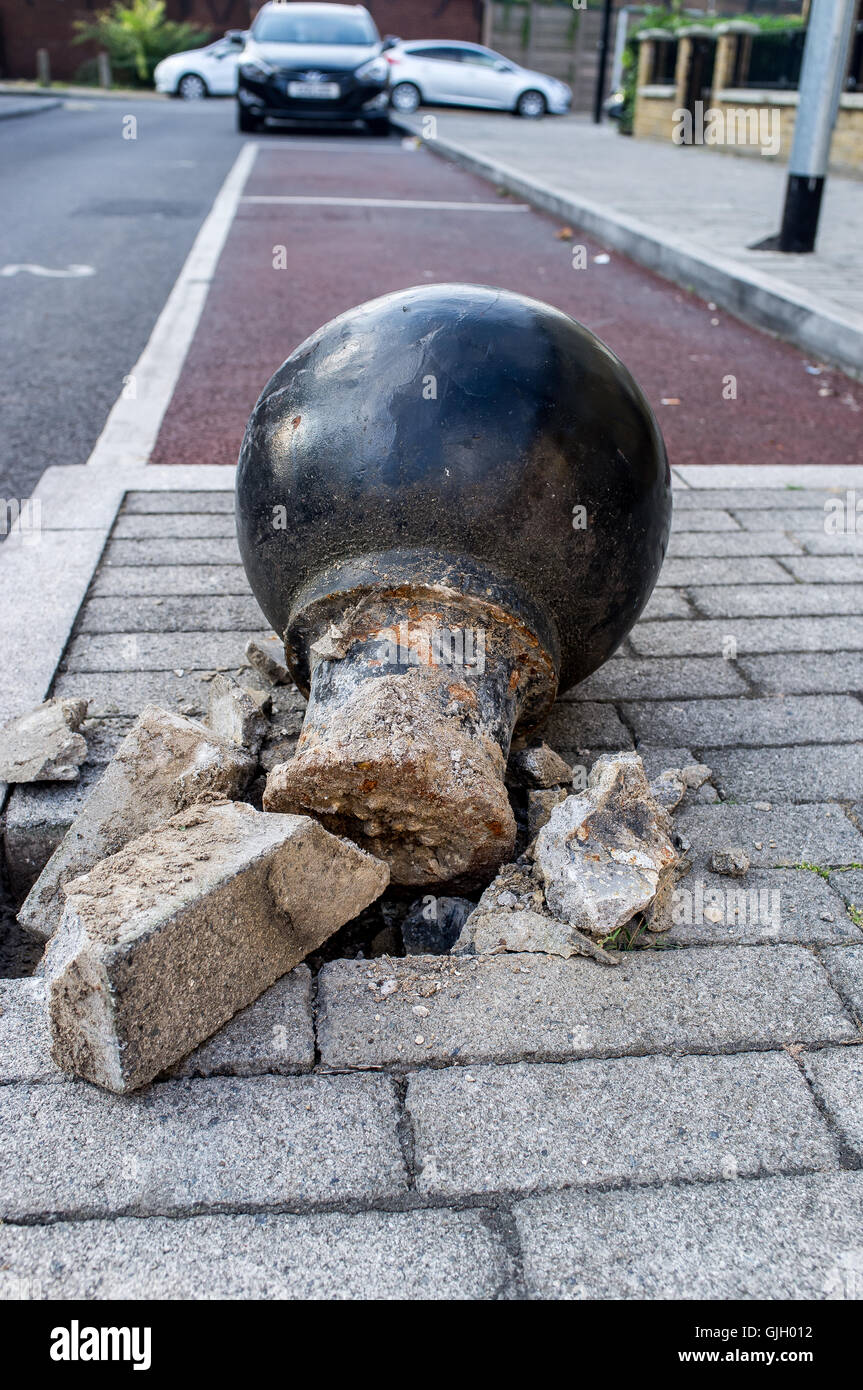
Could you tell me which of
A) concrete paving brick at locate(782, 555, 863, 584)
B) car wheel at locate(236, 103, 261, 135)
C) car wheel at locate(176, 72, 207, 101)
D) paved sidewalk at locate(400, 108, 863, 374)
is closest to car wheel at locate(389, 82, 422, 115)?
car wheel at locate(176, 72, 207, 101)

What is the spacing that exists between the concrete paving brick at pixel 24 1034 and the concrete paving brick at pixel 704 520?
3328mm

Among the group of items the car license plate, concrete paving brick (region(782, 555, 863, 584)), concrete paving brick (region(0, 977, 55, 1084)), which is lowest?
concrete paving brick (region(0, 977, 55, 1084))

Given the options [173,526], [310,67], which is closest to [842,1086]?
[173,526]

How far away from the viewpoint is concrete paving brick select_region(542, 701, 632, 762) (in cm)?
318

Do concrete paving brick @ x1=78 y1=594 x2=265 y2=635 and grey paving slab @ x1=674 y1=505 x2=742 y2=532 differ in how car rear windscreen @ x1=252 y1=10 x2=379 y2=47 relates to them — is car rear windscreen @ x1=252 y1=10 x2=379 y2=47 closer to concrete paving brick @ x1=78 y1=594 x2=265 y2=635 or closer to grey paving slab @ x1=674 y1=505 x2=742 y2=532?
grey paving slab @ x1=674 y1=505 x2=742 y2=532

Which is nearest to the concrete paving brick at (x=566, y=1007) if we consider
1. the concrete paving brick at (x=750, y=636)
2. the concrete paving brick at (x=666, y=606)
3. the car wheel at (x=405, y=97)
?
the concrete paving brick at (x=750, y=636)

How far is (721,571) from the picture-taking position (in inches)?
172

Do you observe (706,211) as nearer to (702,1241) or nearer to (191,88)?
(702,1241)

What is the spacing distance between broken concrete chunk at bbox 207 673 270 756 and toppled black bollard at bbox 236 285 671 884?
0.24 m

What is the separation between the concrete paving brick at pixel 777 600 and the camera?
4.05 m

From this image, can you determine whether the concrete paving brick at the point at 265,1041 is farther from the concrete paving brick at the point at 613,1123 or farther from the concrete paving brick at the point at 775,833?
the concrete paving brick at the point at 775,833

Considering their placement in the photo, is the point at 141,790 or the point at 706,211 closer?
the point at 141,790

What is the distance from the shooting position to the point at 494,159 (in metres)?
17.8

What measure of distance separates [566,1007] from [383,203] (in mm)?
13540
